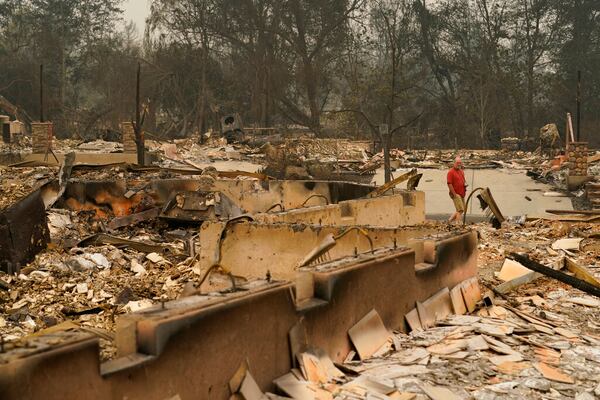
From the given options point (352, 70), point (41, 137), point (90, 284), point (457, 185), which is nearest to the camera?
point (90, 284)

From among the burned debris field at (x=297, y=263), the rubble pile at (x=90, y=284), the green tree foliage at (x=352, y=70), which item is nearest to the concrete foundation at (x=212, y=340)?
the burned debris field at (x=297, y=263)

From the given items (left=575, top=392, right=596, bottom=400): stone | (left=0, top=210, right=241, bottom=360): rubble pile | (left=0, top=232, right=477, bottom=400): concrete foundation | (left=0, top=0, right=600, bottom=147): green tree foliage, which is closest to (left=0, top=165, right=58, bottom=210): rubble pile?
(left=0, top=210, right=241, bottom=360): rubble pile

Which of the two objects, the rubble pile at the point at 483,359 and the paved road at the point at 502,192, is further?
the paved road at the point at 502,192

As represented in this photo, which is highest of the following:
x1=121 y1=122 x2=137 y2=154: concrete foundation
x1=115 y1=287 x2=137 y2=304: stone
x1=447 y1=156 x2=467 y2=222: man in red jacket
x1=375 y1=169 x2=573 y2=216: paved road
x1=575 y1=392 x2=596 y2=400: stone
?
x1=121 y1=122 x2=137 y2=154: concrete foundation

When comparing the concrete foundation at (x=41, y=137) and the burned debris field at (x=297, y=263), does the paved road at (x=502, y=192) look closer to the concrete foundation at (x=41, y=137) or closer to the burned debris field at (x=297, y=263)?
the burned debris field at (x=297, y=263)

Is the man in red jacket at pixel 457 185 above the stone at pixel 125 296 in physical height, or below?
above

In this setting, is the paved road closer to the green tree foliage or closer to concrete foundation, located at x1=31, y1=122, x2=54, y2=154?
concrete foundation, located at x1=31, y1=122, x2=54, y2=154

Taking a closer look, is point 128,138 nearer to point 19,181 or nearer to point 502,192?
point 19,181

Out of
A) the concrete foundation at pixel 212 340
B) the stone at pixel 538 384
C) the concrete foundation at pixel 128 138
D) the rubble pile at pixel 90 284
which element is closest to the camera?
the concrete foundation at pixel 212 340

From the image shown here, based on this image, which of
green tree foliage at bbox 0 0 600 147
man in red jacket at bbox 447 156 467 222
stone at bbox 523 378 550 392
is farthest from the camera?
green tree foliage at bbox 0 0 600 147

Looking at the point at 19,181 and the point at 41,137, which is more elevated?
the point at 41,137

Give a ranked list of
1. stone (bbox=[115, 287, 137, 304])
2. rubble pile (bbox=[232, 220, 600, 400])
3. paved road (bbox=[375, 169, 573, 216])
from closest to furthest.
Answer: rubble pile (bbox=[232, 220, 600, 400]) < stone (bbox=[115, 287, 137, 304]) < paved road (bbox=[375, 169, 573, 216])

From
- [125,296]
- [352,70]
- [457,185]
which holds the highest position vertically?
[352,70]

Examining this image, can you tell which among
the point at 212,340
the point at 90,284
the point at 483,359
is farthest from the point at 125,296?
the point at 212,340
